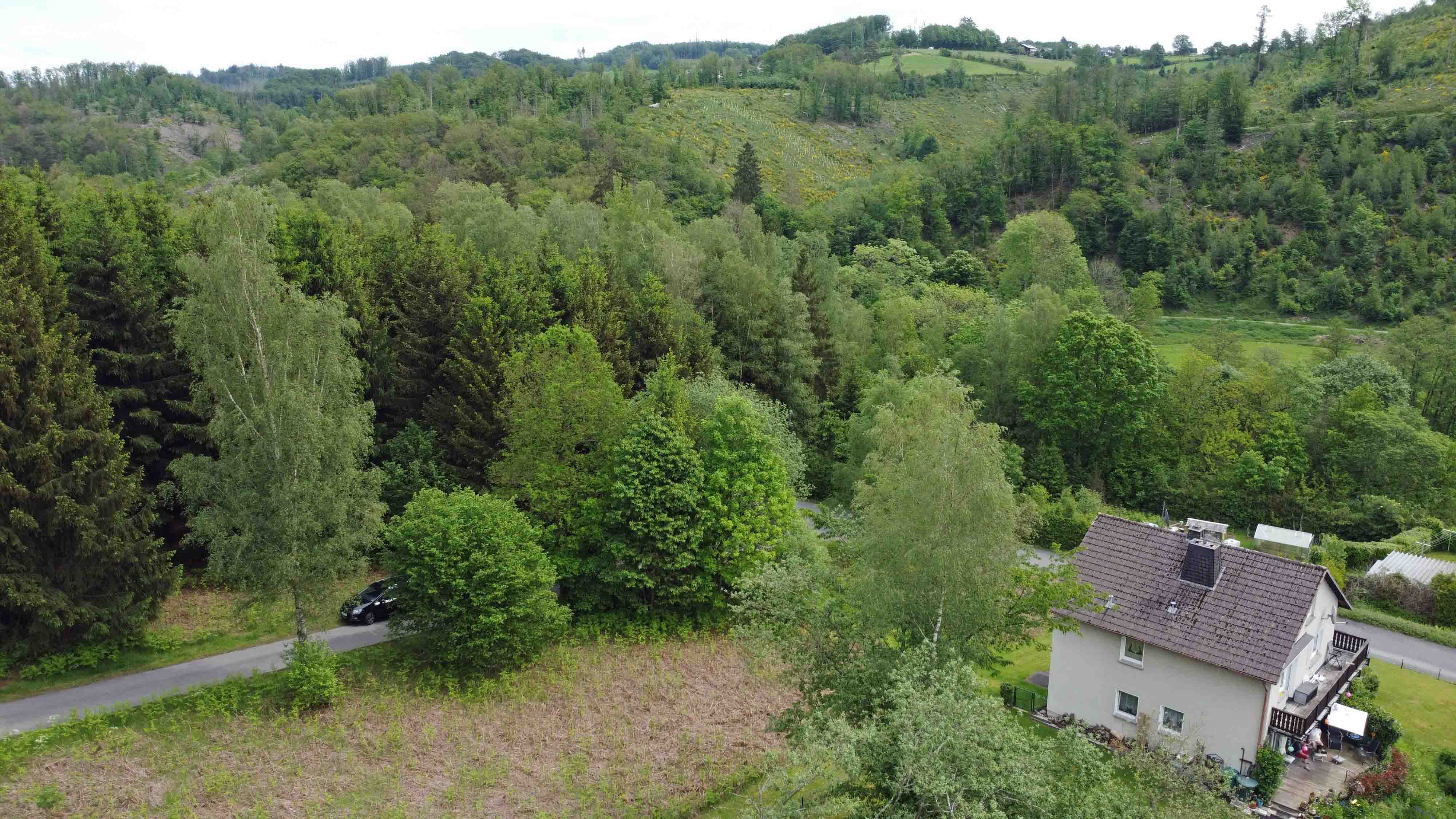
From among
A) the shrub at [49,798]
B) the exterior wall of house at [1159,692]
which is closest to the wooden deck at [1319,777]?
the exterior wall of house at [1159,692]

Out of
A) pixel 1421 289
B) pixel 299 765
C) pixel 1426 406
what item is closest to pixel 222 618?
pixel 299 765

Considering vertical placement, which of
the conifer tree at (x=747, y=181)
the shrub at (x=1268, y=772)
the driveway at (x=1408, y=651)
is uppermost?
the conifer tree at (x=747, y=181)

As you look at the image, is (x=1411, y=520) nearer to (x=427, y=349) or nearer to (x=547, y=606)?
(x=547, y=606)

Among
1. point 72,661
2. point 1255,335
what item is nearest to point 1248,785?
point 72,661

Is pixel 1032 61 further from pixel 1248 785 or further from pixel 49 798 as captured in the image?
pixel 49 798

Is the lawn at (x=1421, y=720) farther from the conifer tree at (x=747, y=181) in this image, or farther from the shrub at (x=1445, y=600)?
the conifer tree at (x=747, y=181)
